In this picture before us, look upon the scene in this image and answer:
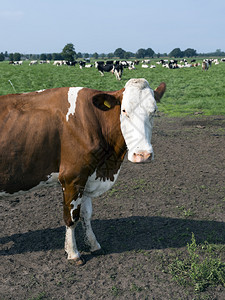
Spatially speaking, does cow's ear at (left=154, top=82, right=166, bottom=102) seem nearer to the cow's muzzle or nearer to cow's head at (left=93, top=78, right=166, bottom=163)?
cow's head at (left=93, top=78, right=166, bottom=163)

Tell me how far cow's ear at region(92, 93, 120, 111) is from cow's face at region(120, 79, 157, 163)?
0.15 m

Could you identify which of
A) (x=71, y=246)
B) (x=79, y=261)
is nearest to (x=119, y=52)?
(x=71, y=246)

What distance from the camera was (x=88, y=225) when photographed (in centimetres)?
417

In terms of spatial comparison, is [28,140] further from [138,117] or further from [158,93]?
[158,93]

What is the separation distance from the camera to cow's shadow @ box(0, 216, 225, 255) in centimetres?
426

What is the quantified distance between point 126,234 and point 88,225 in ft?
2.21

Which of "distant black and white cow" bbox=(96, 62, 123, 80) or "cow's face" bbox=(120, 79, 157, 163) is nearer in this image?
"cow's face" bbox=(120, 79, 157, 163)

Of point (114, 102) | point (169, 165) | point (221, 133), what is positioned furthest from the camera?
Result: point (221, 133)

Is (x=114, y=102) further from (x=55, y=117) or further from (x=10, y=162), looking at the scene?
(x=10, y=162)

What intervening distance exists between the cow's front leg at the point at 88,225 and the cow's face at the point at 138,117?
3.79 feet

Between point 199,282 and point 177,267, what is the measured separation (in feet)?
1.12

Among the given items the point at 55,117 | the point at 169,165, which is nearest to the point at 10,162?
the point at 55,117

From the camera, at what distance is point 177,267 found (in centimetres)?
379

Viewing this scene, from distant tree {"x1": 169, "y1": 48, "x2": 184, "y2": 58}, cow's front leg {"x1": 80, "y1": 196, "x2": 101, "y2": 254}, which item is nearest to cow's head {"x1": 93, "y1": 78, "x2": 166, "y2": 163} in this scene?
cow's front leg {"x1": 80, "y1": 196, "x2": 101, "y2": 254}
